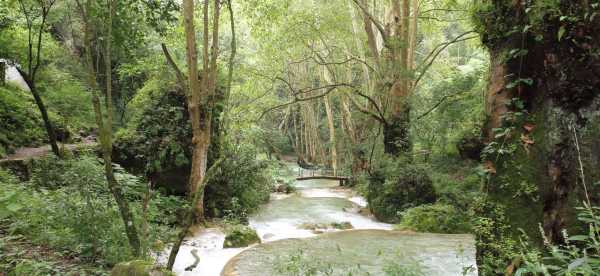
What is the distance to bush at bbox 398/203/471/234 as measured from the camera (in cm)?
911

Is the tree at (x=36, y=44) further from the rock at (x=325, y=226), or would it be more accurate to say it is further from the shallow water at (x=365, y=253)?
the rock at (x=325, y=226)

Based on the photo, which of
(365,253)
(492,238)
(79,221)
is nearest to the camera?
(492,238)

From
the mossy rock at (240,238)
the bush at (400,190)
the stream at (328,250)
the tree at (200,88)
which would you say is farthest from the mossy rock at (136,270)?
the bush at (400,190)

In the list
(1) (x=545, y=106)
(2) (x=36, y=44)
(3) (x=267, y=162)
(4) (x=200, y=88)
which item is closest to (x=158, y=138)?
(4) (x=200, y=88)

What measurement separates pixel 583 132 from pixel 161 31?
8448 millimetres

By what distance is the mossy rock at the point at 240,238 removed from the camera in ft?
25.5

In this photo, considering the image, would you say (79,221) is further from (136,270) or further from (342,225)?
(342,225)

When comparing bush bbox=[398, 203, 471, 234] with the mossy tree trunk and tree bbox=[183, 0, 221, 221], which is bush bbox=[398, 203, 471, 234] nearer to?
tree bbox=[183, 0, 221, 221]

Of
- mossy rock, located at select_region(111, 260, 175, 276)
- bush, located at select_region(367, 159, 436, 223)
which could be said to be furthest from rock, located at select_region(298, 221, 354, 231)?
mossy rock, located at select_region(111, 260, 175, 276)

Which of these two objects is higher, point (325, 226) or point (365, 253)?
point (365, 253)

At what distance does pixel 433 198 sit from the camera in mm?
11203

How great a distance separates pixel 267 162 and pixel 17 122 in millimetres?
7643

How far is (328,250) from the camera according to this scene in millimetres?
7023

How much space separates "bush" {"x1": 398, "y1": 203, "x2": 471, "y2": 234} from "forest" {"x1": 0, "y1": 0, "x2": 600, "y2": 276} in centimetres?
5
